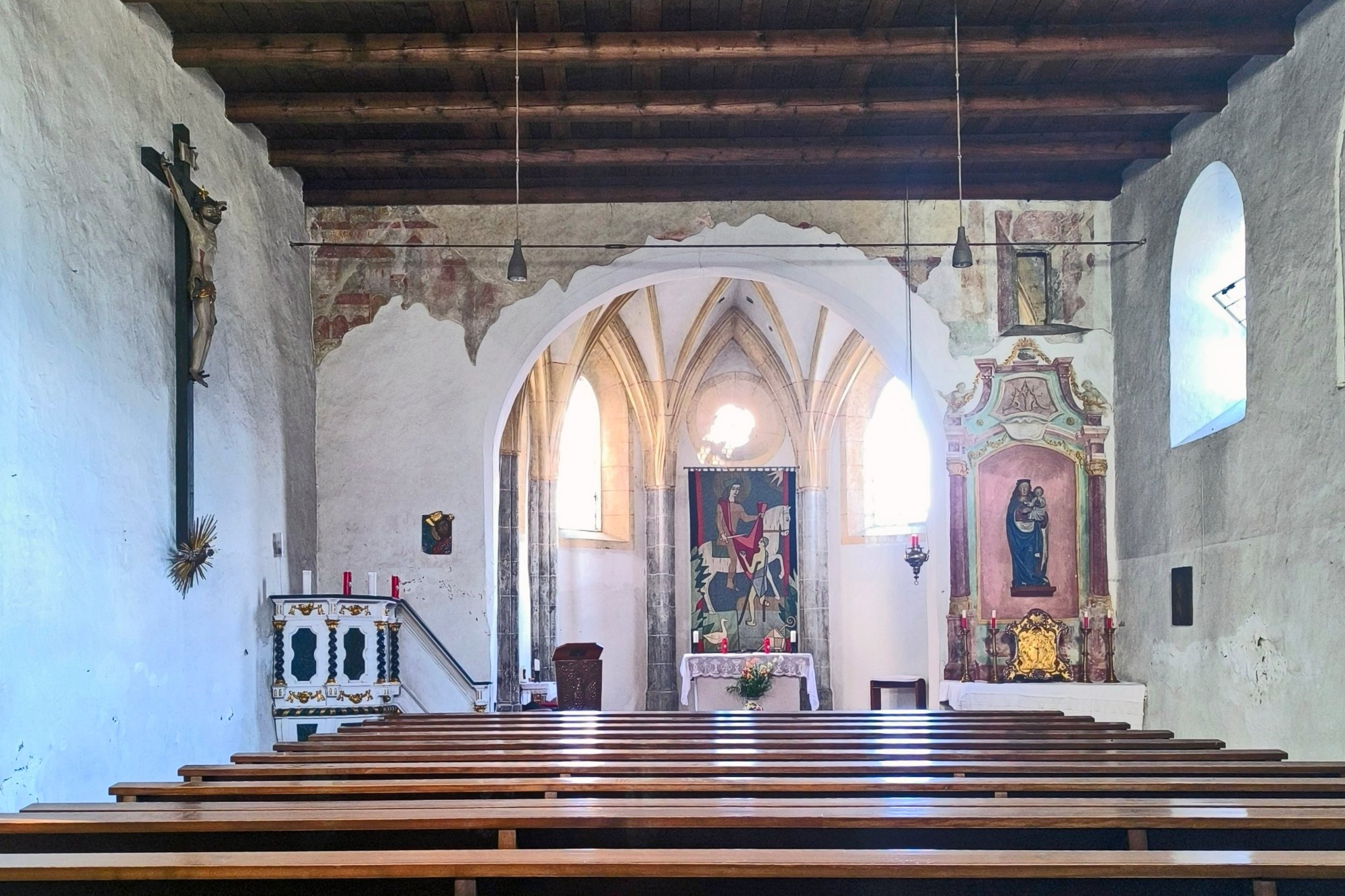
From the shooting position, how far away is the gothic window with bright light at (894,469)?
1781 centimetres

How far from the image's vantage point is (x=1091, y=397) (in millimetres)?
11680

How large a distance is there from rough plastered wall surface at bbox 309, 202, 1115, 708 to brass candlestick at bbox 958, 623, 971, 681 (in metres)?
0.40

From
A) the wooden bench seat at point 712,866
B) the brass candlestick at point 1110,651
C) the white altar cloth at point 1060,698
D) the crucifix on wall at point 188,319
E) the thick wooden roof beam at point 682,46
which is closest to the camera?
the wooden bench seat at point 712,866

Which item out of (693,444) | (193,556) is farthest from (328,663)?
(693,444)

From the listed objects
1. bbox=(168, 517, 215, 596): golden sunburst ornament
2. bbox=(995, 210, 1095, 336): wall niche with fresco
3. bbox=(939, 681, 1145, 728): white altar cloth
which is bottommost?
bbox=(939, 681, 1145, 728): white altar cloth

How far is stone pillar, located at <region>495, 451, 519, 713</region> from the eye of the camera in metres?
15.2

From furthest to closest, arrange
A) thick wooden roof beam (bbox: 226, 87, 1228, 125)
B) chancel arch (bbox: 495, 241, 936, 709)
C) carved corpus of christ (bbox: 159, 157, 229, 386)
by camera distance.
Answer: chancel arch (bbox: 495, 241, 936, 709) < thick wooden roof beam (bbox: 226, 87, 1228, 125) < carved corpus of christ (bbox: 159, 157, 229, 386)

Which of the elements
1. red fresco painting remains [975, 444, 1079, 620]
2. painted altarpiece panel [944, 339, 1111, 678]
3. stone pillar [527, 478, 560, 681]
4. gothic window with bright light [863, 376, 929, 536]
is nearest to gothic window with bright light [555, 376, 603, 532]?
stone pillar [527, 478, 560, 681]

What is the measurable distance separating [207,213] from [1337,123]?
23.9 feet

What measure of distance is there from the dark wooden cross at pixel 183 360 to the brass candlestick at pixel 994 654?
23.1 ft

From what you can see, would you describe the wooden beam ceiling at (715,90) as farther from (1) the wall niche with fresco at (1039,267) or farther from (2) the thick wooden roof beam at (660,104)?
(1) the wall niche with fresco at (1039,267)

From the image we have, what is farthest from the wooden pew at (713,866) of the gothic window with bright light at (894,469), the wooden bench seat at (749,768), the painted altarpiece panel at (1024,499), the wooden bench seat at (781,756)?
the gothic window with bright light at (894,469)

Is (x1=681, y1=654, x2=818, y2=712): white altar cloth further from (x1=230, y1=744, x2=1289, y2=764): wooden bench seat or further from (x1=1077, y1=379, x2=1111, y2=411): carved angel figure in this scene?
(x1=230, y1=744, x2=1289, y2=764): wooden bench seat

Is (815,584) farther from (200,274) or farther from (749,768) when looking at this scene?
(749,768)
